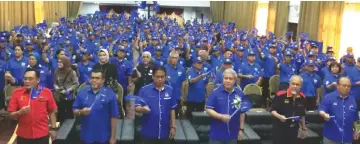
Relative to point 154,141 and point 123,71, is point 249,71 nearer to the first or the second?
point 123,71

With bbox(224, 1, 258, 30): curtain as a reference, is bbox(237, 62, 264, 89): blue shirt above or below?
below

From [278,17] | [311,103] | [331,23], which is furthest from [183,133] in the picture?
[278,17]

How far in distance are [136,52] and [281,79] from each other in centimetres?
610

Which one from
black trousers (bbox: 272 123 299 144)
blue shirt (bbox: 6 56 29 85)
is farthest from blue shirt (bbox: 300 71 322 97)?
blue shirt (bbox: 6 56 29 85)

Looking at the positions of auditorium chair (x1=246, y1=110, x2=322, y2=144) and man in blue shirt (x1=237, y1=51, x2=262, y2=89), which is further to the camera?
man in blue shirt (x1=237, y1=51, x2=262, y2=89)

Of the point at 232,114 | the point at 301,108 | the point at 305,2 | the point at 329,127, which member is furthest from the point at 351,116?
the point at 305,2

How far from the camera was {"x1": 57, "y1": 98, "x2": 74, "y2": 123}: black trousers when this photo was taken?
6.81 m

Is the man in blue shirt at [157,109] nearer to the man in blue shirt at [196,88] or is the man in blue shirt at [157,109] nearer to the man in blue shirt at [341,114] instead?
the man in blue shirt at [341,114]

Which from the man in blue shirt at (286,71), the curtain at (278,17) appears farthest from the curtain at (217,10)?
the man in blue shirt at (286,71)

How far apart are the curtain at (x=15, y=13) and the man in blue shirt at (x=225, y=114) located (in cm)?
1431

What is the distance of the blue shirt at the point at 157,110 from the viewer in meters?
4.68

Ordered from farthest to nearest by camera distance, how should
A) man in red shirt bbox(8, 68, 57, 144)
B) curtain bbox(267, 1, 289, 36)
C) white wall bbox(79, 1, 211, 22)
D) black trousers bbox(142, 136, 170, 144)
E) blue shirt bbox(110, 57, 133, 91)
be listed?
white wall bbox(79, 1, 211, 22) < curtain bbox(267, 1, 289, 36) < blue shirt bbox(110, 57, 133, 91) < black trousers bbox(142, 136, 170, 144) < man in red shirt bbox(8, 68, 57, 144)

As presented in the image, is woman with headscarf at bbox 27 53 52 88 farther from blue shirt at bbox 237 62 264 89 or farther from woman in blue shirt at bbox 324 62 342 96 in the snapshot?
woman in blue shirt at bbox 324 62 342 96

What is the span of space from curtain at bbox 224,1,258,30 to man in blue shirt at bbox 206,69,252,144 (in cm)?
1961
